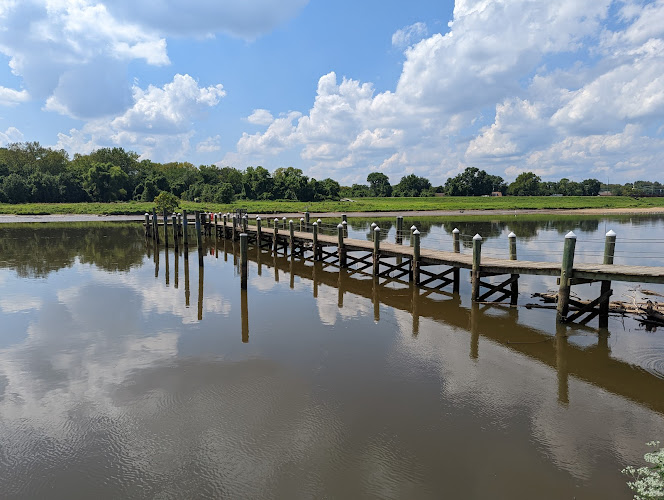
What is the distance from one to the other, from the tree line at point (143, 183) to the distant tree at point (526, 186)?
0.27m

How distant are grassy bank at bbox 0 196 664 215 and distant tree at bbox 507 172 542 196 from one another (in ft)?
71.2

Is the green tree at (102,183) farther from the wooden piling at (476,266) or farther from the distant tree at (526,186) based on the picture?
the distant tree at (526,186)

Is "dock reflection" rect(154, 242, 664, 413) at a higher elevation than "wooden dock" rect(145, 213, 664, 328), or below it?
below

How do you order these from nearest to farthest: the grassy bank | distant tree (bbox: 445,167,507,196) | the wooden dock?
the wooden dock
the grassy bank
distant tree (bbox: 445,167,507,196)

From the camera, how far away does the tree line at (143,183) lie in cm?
9031

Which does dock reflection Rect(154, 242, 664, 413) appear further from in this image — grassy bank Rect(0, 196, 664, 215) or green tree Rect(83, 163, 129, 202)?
green tree Rect(83, 163, 129, 202)

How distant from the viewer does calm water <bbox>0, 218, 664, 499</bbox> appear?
679cm

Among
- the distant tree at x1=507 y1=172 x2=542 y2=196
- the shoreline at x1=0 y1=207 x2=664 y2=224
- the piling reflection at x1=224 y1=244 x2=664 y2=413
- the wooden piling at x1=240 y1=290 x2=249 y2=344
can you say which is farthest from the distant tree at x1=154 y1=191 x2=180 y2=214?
the distant tree at x1=507 y1=172 x2=542 y2=196

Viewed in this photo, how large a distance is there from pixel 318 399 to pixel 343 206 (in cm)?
8131

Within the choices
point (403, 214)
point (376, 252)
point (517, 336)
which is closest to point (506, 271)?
point (517, 336)

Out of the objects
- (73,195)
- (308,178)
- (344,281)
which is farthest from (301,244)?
(73,195)

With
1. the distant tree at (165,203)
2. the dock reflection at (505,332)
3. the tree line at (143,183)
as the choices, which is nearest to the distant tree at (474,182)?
the tree line at (143,183)

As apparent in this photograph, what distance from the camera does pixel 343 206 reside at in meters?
89.6

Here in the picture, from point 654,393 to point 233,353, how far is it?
381 inches
